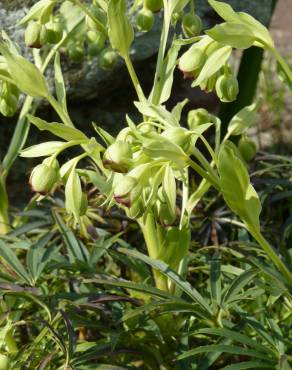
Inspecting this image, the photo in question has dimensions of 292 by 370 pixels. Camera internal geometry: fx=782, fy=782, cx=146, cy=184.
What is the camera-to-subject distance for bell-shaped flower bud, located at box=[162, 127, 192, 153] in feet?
3.55

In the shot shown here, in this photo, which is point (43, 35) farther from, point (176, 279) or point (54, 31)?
point (176, 279)

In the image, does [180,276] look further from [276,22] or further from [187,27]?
[276,22]

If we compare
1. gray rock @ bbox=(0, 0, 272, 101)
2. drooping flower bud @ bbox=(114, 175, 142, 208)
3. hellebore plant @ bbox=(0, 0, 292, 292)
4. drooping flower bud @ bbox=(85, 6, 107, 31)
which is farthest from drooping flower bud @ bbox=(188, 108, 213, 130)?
gray rock @ bbox=(0, 0, 272, 101)

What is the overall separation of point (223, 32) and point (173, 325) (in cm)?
55

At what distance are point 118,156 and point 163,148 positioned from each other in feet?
0.21

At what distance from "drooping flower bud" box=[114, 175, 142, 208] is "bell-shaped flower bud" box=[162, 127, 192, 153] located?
0.26 feet

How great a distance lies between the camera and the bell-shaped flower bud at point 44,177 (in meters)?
1.15

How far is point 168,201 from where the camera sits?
112 cm

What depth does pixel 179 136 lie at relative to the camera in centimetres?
108

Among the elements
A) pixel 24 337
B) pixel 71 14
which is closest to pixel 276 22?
pixel 71 14

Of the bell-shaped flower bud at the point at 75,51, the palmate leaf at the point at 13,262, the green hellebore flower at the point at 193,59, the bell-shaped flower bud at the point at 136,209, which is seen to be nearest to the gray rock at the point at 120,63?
the bell-shaped flower bud at the point at 75,51

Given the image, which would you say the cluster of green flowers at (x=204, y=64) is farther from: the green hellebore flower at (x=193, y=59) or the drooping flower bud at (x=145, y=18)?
the drooping flower bud at (x=145, y=18)

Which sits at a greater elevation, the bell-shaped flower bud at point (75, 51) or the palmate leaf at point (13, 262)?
the bell-shaped flower bud at point (75, 51)

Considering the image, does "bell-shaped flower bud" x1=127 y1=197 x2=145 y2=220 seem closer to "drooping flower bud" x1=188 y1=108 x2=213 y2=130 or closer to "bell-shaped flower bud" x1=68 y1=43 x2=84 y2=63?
"drooping flower bud" x1=188 y1=108 x2=213 y2=130
